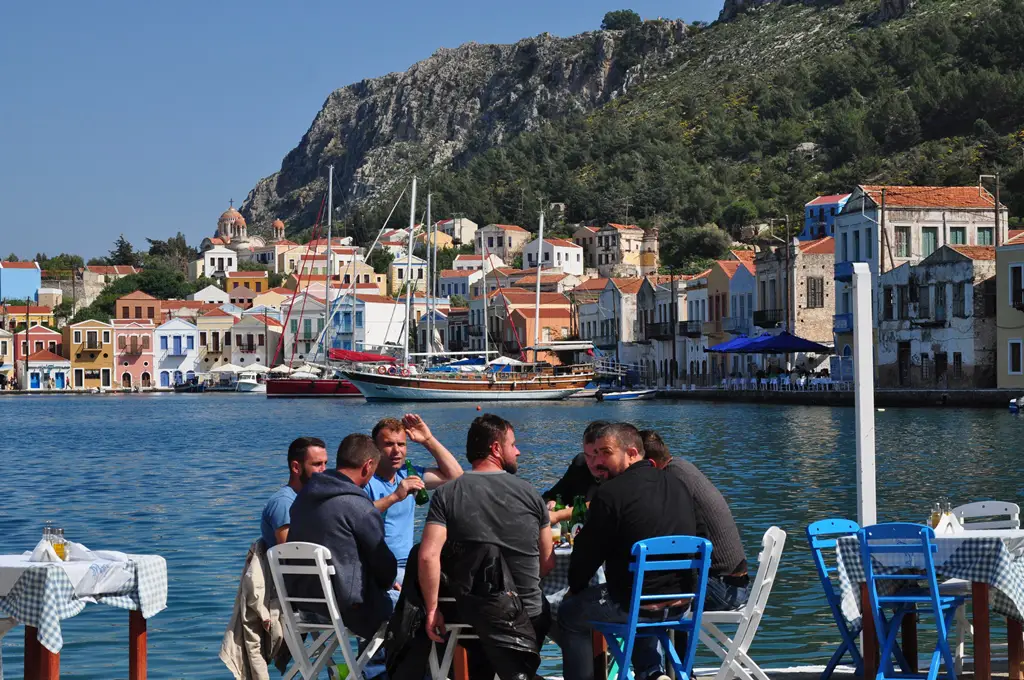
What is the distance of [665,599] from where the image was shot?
694cm

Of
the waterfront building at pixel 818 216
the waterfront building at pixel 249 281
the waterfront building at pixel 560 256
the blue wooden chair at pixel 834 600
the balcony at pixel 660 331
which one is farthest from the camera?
the waterfront building at pixel 249 281

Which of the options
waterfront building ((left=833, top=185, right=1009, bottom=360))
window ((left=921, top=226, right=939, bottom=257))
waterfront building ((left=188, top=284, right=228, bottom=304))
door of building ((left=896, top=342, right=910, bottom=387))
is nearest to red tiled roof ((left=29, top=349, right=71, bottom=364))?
waterfront building ((left=188, top=284, right=228, bottom=304))

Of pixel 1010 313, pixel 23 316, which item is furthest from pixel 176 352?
pixel 1010 313

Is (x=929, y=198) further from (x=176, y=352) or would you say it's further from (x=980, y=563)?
(x=176, y=352)

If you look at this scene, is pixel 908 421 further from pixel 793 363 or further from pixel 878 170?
pixel 878 170

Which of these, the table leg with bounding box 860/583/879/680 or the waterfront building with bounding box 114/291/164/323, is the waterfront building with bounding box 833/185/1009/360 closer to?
the table leg with bounding box 860/583/879/680

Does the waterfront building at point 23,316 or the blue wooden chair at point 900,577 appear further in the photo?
the waterfront building at point 23,316

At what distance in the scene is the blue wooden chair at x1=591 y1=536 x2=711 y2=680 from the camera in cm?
676

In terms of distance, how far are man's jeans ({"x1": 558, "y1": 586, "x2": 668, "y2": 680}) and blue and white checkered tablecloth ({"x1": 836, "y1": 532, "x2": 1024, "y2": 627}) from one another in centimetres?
114

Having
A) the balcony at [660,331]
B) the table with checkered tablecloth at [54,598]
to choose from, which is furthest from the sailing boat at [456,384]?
the table with checkered tablecloth at [54,598]

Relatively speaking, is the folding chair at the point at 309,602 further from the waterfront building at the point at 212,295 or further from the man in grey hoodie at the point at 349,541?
the waterfront building at the point at 212,295

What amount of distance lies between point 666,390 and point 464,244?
87528mm

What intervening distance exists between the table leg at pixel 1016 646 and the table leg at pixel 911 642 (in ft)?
1.72

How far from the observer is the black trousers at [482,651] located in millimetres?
7047
